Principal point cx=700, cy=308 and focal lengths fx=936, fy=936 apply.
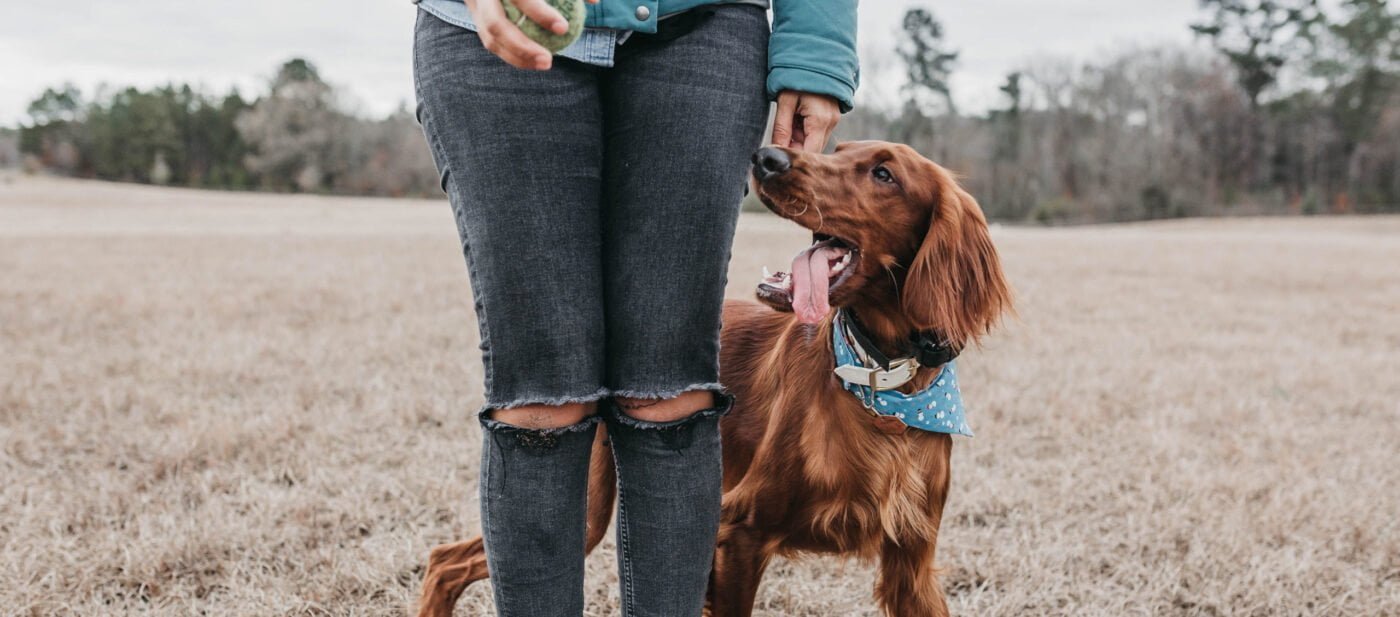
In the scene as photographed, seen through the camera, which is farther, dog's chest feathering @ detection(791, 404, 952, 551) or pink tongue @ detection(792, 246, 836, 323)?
dog's chest feathering @ detection(791, 404, 952, 551)

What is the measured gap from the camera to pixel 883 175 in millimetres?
1937

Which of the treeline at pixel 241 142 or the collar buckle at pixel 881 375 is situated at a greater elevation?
the treeline at pixel 241 142

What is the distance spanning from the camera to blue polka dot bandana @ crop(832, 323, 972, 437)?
183cm

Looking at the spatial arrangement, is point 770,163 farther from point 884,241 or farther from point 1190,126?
point 1190,126

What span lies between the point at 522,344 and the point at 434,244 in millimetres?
13641

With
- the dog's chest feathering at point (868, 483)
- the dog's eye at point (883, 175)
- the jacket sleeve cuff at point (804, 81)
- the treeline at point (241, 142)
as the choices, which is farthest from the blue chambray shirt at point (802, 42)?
the treeline at point (241, 142)

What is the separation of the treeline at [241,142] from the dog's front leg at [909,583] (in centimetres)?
4177

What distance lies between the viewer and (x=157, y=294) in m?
7.22

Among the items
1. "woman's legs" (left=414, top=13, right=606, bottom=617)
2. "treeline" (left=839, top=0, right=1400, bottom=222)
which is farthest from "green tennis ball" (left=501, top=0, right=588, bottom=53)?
"treeline" (left=839, top=0, right=1400, bottom=222)

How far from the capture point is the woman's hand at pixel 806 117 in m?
1.48

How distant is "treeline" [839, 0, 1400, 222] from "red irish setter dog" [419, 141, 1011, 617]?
33.0m

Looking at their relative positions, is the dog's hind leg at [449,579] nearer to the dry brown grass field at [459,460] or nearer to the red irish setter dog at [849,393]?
the red irish setter dog at [849,393]

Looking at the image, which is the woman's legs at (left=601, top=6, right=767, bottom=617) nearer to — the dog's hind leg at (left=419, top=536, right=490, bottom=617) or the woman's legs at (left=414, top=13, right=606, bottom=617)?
the woman's legs at (left=414, top=13, right=606, bottom=617)

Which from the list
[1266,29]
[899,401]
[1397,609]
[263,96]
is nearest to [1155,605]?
[1397,609]
